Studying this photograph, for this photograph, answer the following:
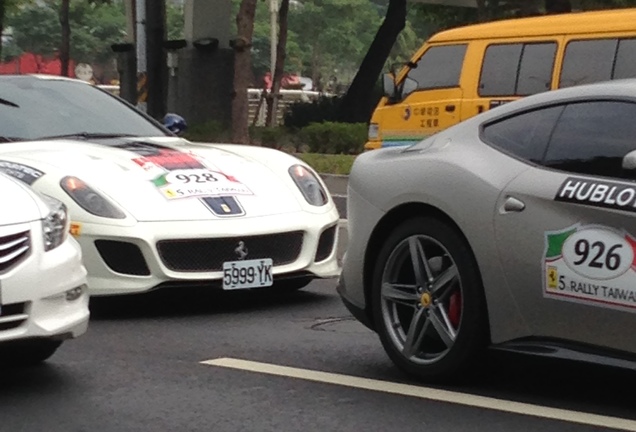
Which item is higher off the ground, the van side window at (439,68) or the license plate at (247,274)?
the license plate at (247,274)

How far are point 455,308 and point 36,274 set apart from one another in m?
1.71

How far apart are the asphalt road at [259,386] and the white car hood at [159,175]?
67 centimetres

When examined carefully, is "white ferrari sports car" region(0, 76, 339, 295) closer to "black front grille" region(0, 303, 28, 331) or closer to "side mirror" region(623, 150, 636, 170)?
"black front grille" region(0, 303, 28, 331)

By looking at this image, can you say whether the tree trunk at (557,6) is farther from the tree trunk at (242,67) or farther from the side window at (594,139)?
the side window at (594,139)

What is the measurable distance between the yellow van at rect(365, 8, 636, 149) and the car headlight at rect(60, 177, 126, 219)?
18.9 ft

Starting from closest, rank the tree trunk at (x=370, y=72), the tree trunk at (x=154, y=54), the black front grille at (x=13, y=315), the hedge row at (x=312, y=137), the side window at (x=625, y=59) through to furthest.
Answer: the black front grille at (x=13, y=315) → the side window at (x=625, y=59) → the hedge row at (x=312, y=137) → the tree trunk at (x=154, y=54) → the tree trunk at (x=370, y=72)

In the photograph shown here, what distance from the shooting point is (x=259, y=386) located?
21.2ft

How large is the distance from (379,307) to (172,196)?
7.86ft

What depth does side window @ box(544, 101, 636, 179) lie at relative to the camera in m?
5.77

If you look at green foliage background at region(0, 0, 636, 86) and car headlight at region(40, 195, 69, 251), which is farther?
green foliage background at region(0, 0, 636, 86)

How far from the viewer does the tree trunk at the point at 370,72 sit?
100ft

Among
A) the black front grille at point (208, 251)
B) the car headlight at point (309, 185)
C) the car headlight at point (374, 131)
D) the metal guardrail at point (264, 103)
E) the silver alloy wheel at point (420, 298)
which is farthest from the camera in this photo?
the metal guardrail at point (264, 103)

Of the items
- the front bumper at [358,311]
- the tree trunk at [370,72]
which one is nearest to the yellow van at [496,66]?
the front bumper at [358,311]

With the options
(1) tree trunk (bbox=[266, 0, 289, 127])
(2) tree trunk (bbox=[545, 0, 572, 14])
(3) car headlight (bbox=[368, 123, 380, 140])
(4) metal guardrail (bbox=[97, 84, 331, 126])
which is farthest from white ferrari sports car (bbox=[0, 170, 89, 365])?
(1) tree trunk (bbox=[266, 0, 289, 127])
